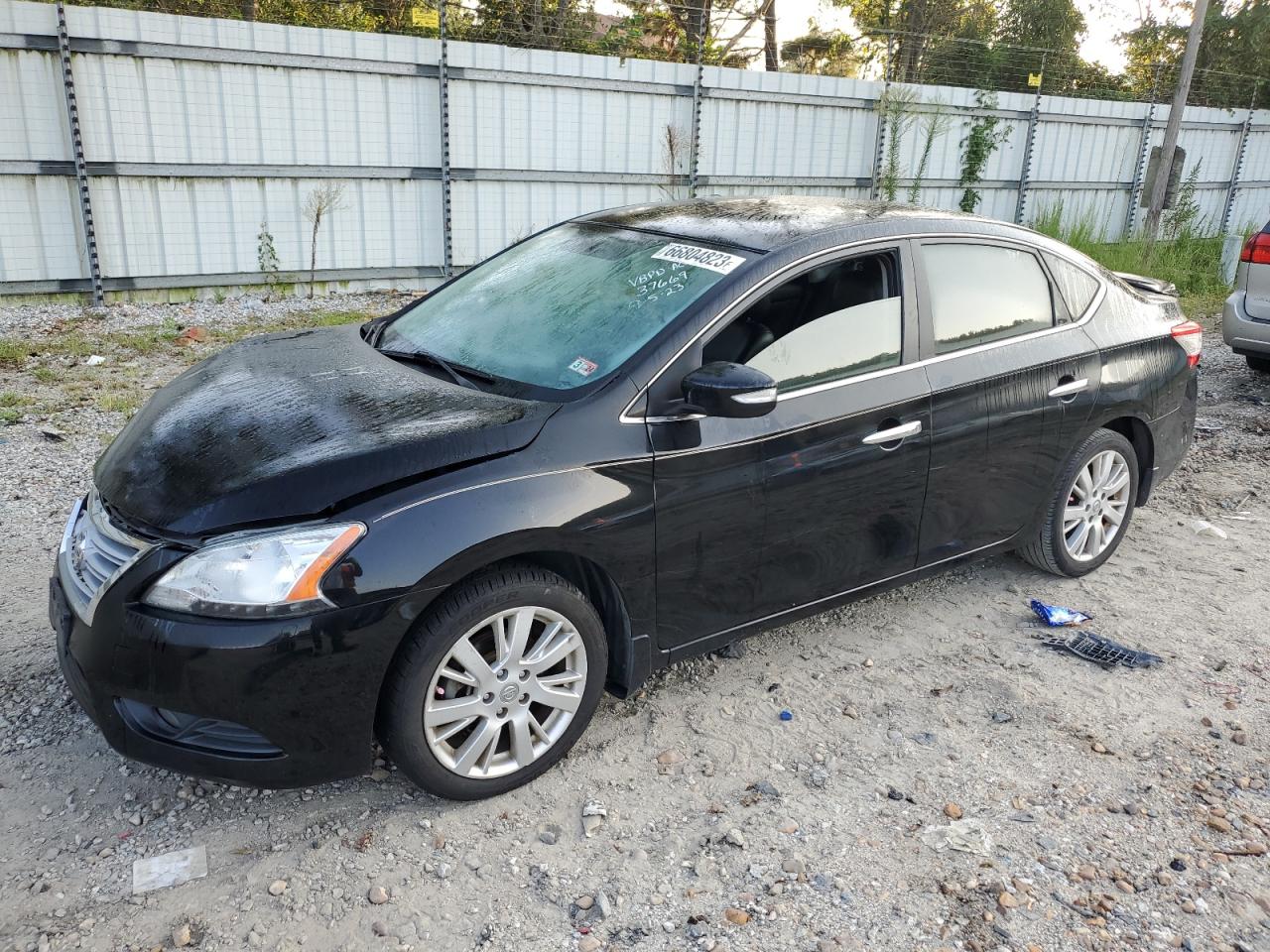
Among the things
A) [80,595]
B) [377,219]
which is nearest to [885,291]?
[80,595]

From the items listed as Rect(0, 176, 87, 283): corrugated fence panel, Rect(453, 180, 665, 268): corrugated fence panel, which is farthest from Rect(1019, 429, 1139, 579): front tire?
Rect(0, 176, 87, 283): corrugated fence panel

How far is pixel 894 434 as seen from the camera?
355 cm

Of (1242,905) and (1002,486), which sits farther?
(1002,486)

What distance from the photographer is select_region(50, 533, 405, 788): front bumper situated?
100 inches

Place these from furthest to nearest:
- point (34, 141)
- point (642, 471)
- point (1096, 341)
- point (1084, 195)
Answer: point (1084, 195), point (34, 141), point (1096, 341), point (642, 471)

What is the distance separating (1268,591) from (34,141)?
377 inches

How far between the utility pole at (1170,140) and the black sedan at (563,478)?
466 inches

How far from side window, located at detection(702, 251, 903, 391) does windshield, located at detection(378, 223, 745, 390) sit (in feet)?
0.63

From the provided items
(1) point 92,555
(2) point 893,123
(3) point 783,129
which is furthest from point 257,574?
(2) point 893,123

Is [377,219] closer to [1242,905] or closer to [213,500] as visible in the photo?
[213,500]

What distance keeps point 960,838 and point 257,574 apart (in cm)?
208

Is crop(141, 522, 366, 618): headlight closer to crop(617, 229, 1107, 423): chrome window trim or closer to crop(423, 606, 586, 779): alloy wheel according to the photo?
crop(423, 606, 586, 779): alloy wheel

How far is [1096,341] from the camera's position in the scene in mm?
4297

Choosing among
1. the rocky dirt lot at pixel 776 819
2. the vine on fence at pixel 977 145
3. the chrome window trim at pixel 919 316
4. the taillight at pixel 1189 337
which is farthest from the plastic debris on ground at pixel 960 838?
the vine on fence at pixel 977 145
